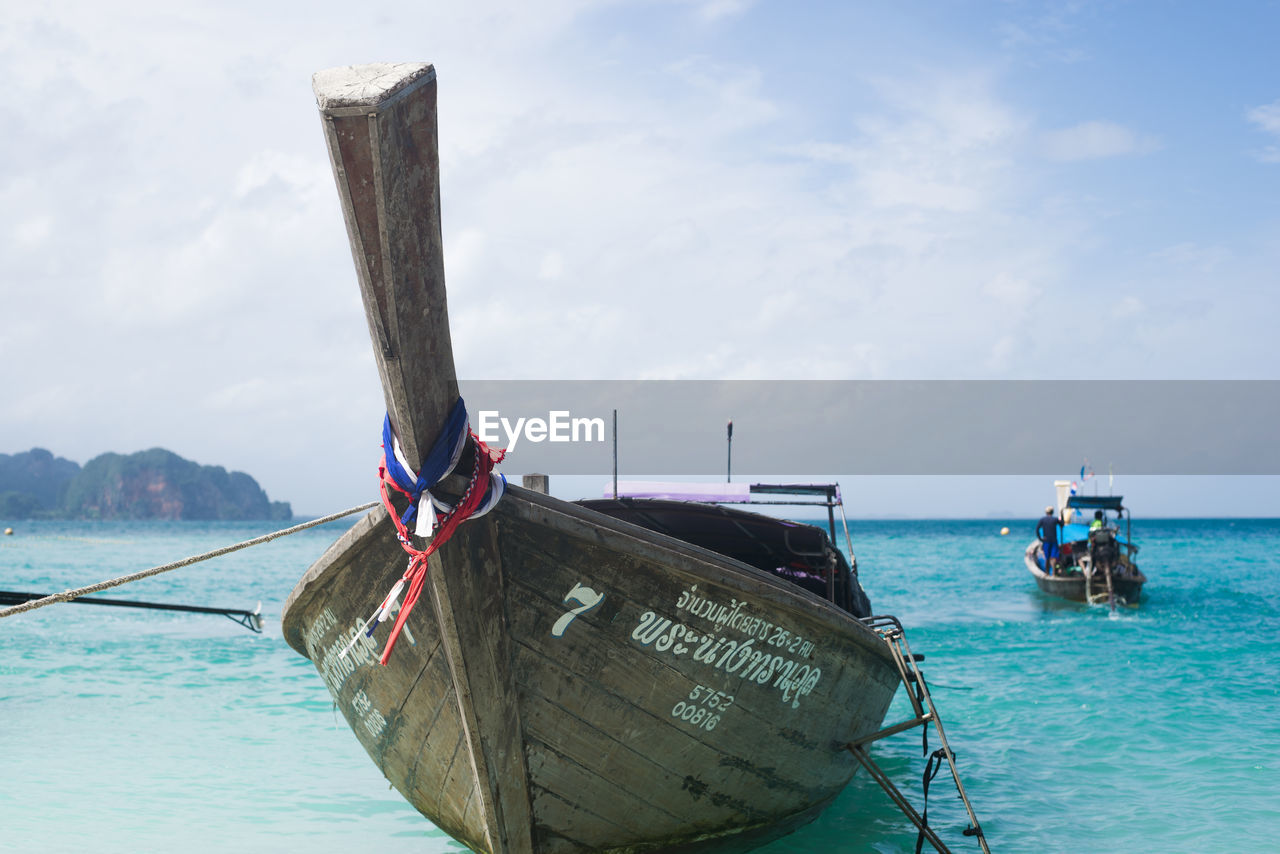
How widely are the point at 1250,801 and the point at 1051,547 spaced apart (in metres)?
14.2

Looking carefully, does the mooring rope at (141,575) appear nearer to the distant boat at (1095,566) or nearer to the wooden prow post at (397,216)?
the wooden prow post at (397,216)

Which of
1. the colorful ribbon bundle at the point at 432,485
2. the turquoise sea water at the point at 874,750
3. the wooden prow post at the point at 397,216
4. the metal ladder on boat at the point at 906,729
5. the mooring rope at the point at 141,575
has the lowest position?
the turquoise sea water at the point at 874,750

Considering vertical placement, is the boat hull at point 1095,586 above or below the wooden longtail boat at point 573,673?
below

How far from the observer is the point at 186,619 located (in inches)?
769

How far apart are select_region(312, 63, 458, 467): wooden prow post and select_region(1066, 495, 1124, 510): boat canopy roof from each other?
2005 cm

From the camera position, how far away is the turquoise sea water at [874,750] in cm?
665

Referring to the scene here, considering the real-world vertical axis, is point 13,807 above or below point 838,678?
below

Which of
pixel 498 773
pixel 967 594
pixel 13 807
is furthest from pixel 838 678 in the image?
pixel 967 594

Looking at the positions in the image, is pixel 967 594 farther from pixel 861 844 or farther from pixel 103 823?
pixel 103 823

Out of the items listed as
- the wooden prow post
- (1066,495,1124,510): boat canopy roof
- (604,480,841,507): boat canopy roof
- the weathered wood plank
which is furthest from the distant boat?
the wooden prow post

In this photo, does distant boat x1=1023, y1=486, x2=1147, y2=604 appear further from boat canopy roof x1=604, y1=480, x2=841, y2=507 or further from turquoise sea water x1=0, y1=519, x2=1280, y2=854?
boat canopy roof x1=604, y1=480, x2=841, y2=507

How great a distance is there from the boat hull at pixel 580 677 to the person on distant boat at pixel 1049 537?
57.6ft

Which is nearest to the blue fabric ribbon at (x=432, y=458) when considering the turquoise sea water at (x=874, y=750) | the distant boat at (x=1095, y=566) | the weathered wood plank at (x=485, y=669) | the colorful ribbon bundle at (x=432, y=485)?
the colorful ribbon bundle at (x=432, y=485)

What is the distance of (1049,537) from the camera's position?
68.0 feet
